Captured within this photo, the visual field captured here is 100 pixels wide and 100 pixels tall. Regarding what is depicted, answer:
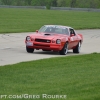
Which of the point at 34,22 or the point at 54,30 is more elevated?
the point at 54,30

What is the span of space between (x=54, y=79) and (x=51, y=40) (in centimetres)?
999

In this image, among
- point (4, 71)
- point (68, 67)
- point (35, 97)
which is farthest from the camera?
point (68, 67)

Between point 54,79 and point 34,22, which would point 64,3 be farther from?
point 54,79

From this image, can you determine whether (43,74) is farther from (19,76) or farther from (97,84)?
(97,84)

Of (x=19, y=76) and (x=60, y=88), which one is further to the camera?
(x=19, y=76)

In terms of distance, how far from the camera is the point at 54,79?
514 inches

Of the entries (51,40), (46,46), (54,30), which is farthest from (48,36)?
(54,30)

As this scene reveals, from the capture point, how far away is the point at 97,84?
39.9 ft

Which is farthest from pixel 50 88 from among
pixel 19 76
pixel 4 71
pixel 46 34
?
pixel 46 34

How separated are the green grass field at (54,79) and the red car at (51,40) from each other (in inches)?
202

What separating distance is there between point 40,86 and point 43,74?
7.35ft

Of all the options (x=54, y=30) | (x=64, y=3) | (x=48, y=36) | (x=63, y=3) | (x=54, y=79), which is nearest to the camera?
(x=54, y=79)

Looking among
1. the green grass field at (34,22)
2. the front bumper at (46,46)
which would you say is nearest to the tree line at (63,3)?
the green grass field at (34,22)

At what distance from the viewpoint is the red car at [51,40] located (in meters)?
22.9
